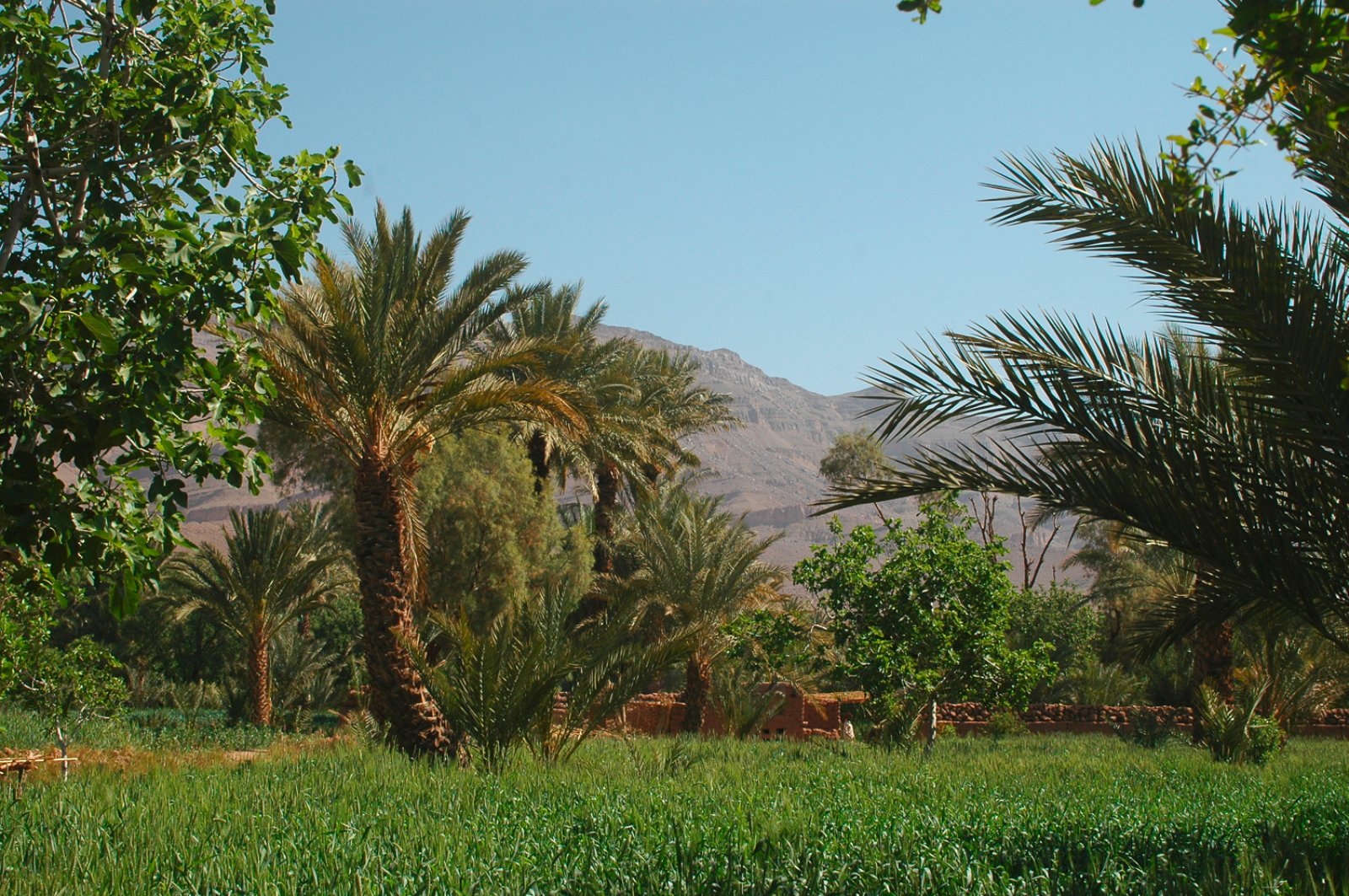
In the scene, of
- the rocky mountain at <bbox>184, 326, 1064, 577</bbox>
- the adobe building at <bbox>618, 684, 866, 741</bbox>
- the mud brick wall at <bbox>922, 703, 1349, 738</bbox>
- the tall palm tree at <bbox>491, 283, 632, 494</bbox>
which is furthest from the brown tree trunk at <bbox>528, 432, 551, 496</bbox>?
the rocky mountain at <bbox>184, 326, 1064, 577</bbox>

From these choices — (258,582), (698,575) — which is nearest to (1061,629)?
(698,575)

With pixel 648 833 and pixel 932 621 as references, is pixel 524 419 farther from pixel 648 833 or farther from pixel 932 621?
pixel 648 833

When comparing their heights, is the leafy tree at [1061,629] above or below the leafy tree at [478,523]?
below

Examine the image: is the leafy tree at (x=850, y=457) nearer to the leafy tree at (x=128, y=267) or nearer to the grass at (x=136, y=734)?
the grass at (x=136, y=734)

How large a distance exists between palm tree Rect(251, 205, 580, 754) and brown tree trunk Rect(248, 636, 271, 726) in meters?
10.8

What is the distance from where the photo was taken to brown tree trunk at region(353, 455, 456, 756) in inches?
479

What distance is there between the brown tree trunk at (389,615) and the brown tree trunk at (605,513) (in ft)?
49.4

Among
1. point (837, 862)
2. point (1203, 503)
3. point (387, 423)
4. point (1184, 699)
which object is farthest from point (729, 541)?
point (837, 862)

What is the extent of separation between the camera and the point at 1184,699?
29.6 meters

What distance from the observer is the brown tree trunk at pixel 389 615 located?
1217cm

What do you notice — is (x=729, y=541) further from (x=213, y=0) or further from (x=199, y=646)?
(x=199, y=646)

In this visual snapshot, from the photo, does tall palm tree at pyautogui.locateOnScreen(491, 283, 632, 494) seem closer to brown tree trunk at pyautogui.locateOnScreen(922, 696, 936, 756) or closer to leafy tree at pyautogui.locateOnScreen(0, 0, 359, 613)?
brown tree trunk at pyautogui.locateOnScreen(922, 696, 936, 756)

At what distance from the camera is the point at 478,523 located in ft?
81.3

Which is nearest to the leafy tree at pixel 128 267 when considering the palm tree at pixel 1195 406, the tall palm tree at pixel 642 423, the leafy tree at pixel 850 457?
the palm tree at pixel 1195 406
